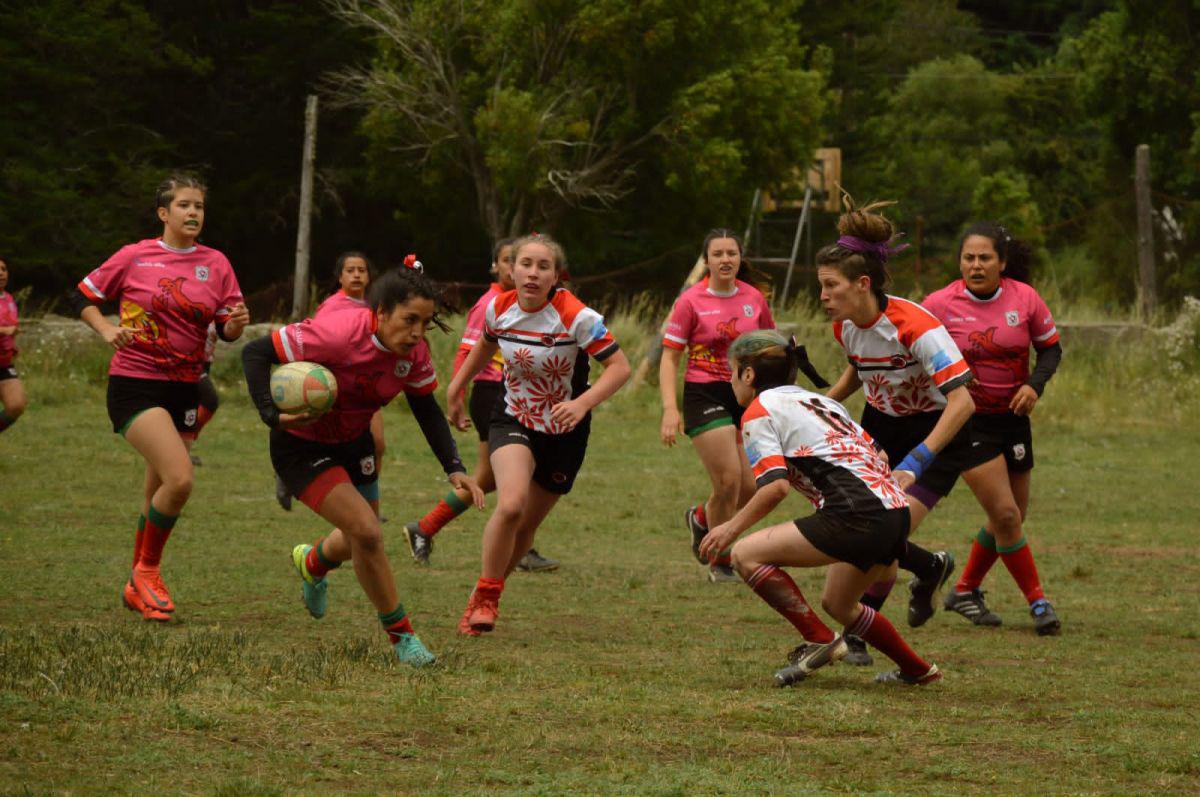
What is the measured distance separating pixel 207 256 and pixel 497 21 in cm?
2524

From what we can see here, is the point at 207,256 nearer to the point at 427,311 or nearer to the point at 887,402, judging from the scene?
the point at 427,311

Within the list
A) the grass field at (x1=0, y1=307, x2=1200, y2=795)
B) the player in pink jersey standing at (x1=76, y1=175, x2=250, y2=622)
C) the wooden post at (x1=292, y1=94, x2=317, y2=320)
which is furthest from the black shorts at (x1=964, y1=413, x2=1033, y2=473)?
the wooden post at (x1=292, y1=94, x2=317, y2=320)

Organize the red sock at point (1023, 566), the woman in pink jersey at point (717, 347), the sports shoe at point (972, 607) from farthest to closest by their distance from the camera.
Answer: the woman in pink jersey at point (717, 347) → the sports shoe at point (972, 607) → the red sock at point (1023, 566)

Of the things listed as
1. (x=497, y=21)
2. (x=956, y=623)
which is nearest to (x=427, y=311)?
(x=956, y=623)

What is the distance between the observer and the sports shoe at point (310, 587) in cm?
740

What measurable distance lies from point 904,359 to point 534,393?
181cm

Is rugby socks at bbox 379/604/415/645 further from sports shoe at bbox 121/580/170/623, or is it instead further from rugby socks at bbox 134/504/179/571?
rugby socks at bbox 134/504/179/571

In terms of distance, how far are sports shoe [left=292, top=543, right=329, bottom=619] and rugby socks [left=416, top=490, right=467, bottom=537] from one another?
2.33 m

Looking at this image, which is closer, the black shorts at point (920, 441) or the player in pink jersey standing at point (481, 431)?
the black shorts at point (920, 441)

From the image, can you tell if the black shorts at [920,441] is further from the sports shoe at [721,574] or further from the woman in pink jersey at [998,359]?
the sports shoe at [721,574]

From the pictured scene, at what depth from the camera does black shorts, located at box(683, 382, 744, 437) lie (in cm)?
962

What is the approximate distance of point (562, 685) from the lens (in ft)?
19.8

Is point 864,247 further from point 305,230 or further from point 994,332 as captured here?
point 305,230

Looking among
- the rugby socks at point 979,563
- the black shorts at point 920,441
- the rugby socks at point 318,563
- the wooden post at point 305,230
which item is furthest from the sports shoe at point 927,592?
the wooden post at point 305,230
